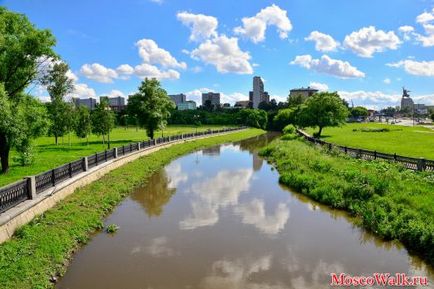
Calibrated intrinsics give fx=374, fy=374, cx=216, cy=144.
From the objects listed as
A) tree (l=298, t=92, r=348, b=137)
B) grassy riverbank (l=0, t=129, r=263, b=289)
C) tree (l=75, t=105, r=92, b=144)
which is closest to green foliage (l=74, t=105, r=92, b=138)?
tree (l=75, t=105, r=92, b=144)

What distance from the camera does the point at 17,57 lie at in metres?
24.7

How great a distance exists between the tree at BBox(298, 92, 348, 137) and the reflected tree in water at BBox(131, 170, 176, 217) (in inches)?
1559

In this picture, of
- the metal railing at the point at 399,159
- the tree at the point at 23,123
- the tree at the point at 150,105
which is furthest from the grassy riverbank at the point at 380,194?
the tree at the point at 150,105

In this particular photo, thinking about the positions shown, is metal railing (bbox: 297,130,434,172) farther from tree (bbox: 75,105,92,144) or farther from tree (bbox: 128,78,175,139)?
tree (bbox: 75,105,92,144)

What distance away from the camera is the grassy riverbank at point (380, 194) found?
45.6ft

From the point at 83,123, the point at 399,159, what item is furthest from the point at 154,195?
the point at 83,123

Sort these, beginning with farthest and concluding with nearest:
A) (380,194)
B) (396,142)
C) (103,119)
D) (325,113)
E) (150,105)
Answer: (325,113) → (150,105) → (103,119) → (396,142) → (380,194)

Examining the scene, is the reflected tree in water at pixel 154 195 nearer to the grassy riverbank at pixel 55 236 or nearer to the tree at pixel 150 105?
the grassy riverbank at pixel 55 236

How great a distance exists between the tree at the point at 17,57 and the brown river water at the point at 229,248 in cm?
983

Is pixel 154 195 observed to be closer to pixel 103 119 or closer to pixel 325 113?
pixel 103 119

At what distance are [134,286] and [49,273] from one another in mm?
2555

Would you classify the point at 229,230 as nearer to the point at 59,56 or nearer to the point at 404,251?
the point at 404,251

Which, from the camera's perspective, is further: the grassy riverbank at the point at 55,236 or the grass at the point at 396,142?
the grass at the point at 396,142

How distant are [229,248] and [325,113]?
51.9 m
